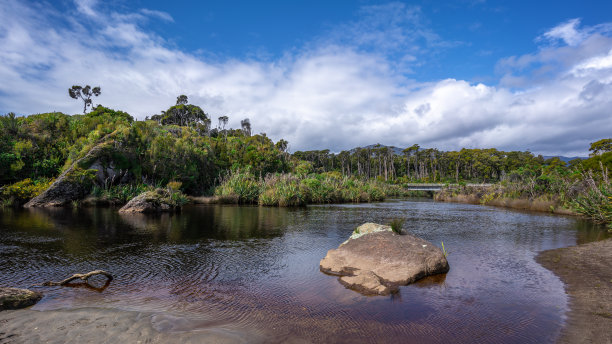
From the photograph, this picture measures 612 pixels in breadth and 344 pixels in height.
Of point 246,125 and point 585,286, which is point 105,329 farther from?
point 246,125

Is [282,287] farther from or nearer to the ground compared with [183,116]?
nearer to the ground

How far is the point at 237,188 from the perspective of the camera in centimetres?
3222

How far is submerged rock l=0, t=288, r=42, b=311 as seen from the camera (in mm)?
5502

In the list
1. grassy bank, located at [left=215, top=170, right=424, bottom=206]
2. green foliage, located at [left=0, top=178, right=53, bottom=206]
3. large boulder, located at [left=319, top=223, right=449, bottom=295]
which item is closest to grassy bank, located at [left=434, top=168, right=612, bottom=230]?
large boulder, located at [left=319, top=223, right=449, bottom=295]

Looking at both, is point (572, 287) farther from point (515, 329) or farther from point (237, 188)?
point (237, 188)

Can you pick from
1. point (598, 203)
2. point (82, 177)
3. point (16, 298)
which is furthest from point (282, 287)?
point (82, 177)

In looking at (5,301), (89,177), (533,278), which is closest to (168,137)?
(89,177)

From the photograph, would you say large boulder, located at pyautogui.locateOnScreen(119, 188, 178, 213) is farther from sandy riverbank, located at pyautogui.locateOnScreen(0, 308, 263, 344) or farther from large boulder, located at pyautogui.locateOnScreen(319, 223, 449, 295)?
sandy riverbank, located at pyautogui.locateOnScreen(0, 308, 263, 344)

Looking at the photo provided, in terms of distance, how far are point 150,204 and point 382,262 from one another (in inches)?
778

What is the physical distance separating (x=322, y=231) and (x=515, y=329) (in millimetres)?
10634

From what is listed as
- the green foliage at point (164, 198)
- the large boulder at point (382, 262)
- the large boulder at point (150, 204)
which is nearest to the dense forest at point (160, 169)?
the green foliage at point (164, 198)

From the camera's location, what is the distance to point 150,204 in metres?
23.0

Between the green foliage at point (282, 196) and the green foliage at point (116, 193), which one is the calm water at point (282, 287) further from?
the green foliage at point (282, 196)

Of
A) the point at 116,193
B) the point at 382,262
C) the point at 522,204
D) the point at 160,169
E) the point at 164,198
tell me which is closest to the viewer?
the point at 382,262
